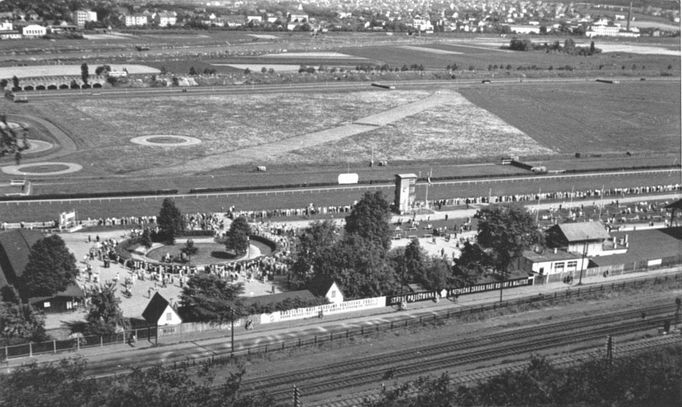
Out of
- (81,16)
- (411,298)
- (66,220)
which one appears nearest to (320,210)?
(66,220)

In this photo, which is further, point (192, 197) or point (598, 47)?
point (598, 47)

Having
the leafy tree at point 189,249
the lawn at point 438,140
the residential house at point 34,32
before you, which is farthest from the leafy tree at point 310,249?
the residential house at point 34,32

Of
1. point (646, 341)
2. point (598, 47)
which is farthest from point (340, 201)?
point (598, 47)

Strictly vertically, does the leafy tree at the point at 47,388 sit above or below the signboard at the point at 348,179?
above

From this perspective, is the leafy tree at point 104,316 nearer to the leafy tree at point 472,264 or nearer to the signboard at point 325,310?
the signboard at point 325,310

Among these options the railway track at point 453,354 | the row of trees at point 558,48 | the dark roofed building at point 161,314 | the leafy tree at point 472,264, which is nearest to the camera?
the railway track at point 453,354

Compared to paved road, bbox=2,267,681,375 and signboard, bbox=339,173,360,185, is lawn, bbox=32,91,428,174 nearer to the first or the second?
signboard, bbox=339,173,360,185

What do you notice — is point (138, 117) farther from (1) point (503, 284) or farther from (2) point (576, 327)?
(2) point (576, 327)
